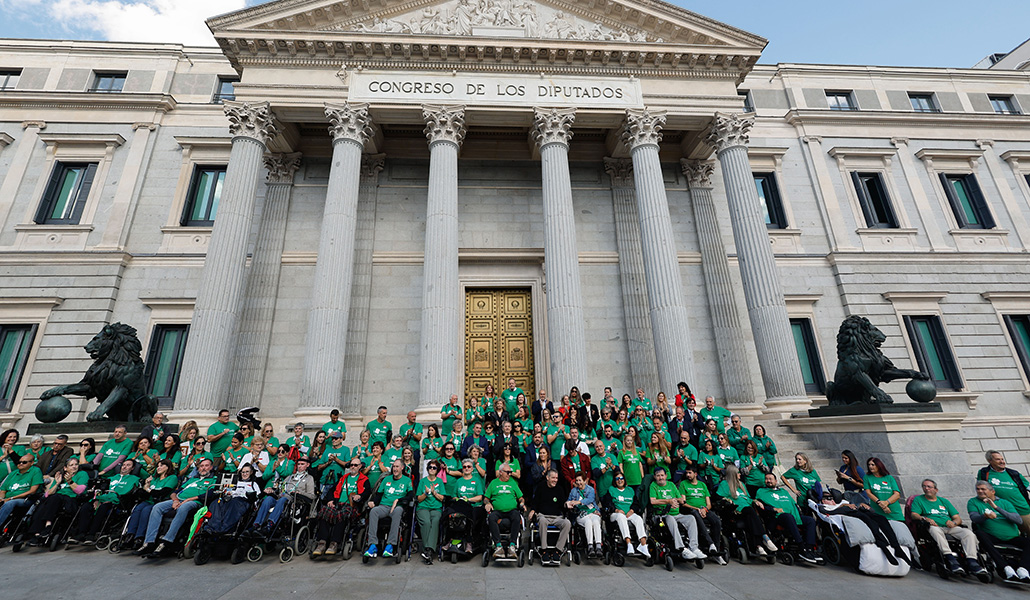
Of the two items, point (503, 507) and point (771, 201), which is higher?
point (771, 201)

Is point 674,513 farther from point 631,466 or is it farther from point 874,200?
point 874,200

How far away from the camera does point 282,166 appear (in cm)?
1717

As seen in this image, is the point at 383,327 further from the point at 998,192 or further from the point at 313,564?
the point at 998,192

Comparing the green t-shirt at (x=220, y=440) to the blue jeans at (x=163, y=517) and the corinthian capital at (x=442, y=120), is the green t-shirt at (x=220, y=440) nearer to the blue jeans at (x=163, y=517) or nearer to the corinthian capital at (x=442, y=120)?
the blue jeans at (x=163, y=517)

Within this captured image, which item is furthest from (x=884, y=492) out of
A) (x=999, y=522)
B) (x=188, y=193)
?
(x=188, y=193)

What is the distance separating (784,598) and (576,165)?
16.1 metres

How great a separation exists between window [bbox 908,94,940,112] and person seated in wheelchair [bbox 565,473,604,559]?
81.3 feet

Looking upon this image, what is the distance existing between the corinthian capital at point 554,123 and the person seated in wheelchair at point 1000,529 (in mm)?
12598

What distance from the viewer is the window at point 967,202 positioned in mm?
19016

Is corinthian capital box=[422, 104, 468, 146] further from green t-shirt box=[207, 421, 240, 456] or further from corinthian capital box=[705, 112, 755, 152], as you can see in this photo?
green t-shirt box=[207, 421, 240, 456]

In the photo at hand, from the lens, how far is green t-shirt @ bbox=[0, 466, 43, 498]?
24.5ft

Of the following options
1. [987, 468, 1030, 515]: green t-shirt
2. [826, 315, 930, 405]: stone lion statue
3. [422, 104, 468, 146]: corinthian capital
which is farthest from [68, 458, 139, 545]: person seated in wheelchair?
[826, 315, 930, 405]: stone lion statue

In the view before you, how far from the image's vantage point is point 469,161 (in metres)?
18.3

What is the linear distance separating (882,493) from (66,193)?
25.6m
